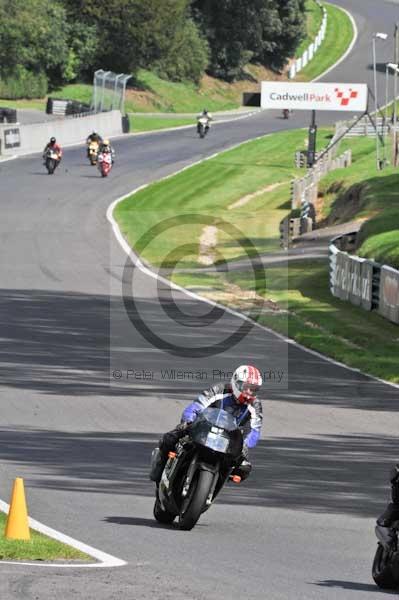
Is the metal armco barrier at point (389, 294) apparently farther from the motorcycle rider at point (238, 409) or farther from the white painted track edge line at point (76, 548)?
the white painted track edge line at point (76, 548)

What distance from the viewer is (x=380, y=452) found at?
18.3 m

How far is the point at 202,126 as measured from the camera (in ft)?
265

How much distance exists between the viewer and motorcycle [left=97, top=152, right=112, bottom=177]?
199 ft

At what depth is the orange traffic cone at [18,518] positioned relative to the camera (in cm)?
1169

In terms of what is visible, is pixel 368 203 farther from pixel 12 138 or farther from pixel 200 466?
pixel 200 466

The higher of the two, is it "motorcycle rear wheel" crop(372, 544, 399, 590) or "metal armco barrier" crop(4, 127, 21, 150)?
"motorcycle rear wheel" crop(372, 544, 399, 590)

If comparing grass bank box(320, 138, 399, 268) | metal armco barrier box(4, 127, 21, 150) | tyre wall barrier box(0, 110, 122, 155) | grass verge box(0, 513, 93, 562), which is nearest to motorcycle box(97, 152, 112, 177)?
tyre wall barrier box(0, 110, 122, 155)

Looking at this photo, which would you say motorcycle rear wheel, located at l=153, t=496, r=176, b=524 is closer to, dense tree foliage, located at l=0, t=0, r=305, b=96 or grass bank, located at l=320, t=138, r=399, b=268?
grass bank, located at l=320, t=138, r=399, b=268

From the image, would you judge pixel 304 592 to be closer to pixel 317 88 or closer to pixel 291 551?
pixel 291 551

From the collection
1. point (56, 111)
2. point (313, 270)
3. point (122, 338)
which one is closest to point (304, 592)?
point (122, 338)

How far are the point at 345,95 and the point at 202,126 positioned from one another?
11.5 m

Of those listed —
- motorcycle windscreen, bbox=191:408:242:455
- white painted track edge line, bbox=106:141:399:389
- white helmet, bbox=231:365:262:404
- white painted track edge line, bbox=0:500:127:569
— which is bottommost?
white painted track edge line, bbox=106:141:399:389

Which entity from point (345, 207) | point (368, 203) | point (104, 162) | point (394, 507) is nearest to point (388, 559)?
point (394, 507)

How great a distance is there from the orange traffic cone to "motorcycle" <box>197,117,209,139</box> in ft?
228
